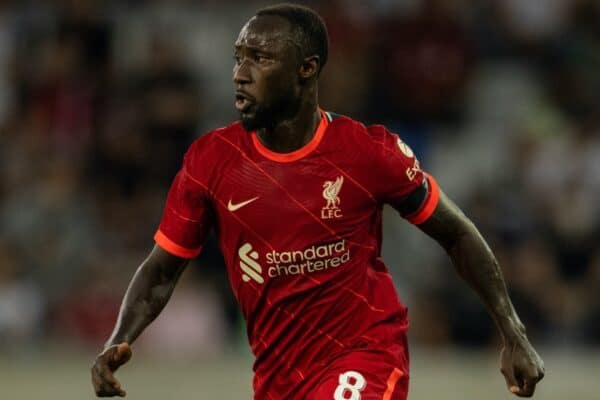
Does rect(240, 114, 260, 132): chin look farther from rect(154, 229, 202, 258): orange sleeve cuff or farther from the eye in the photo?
rect(154, 229, 202, 258): orange sleeve cuff

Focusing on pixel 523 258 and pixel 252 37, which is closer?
pixel 252 37

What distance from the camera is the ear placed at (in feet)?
16.5

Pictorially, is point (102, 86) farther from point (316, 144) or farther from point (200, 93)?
point (316, 144)

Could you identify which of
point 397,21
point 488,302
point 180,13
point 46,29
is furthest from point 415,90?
point 488,302

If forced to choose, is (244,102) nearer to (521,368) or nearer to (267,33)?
(267,33)

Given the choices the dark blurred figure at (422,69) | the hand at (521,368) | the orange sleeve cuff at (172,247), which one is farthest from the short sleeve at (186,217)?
the dark blurred figure at (422,69)

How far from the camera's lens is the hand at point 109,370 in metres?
4.80

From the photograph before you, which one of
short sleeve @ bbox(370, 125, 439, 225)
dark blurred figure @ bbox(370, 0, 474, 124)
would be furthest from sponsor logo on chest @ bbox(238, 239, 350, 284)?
dark blurred figure @ bbox(370, 0, 474, 124)

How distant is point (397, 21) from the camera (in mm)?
12070

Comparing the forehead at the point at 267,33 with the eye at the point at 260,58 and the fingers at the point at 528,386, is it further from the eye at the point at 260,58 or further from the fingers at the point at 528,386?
the fingers at the point at 528,386

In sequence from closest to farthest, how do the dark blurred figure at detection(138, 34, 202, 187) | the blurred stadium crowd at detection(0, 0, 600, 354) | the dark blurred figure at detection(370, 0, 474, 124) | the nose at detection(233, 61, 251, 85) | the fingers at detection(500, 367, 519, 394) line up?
the nose at detection(233, 61, 251, 85) → the fingers at detection(500, 367, 519, 394) → the blurred stadium crowd at detection(0, 0, 600, 354) → the dark blurred figure at detection(138, 34, 202, 187) → the dark blurred figure at detection(370, 0, 474, 124)

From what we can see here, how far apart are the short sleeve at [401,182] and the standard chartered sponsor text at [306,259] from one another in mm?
258

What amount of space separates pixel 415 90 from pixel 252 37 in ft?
22.8

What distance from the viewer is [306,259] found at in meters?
5.02
